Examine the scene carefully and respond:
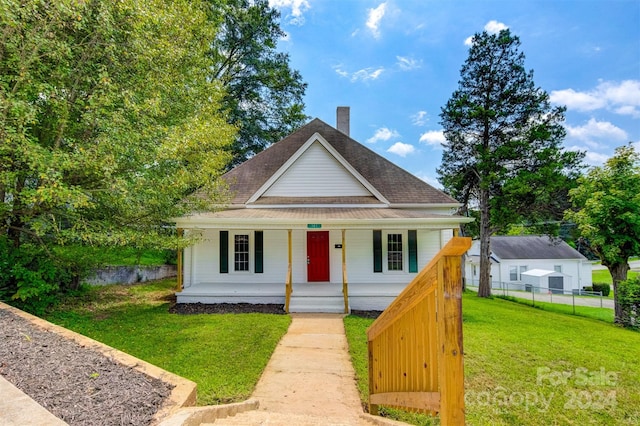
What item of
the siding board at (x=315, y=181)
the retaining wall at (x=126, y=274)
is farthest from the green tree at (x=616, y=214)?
the retaining wall at (x=126, y=274)

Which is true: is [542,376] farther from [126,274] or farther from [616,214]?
[126,274]

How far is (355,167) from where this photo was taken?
46.9 feet

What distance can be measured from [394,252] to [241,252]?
228 inches

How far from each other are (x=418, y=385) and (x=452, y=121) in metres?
17.0

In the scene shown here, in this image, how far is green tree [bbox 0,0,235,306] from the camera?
5297 millimetres

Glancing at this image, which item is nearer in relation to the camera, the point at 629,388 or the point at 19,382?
the point at 19,382

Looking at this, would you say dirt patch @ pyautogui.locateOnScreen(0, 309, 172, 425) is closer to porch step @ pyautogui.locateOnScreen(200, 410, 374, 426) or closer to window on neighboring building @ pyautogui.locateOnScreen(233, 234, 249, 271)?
porch step @ pyautogui.locateOnScreen(200, 410, 374, 426)

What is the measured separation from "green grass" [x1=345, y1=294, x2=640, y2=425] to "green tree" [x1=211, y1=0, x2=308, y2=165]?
Answer: 52.3ft

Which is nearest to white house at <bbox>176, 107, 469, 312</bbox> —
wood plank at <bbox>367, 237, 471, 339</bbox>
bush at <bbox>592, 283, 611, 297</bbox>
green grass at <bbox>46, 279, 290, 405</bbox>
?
green grass at <bbox>46, 279, 290, 405</bbox>

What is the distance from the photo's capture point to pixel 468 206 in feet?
59.9

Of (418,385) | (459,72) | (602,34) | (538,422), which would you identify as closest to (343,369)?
(538,422)

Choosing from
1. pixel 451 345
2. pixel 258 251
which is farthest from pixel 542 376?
pixel 258 251

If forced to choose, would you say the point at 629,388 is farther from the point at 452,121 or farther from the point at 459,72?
the point at 459,72

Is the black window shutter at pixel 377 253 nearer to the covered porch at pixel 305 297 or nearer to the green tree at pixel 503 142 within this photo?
the covered porch at pixel 305 297
